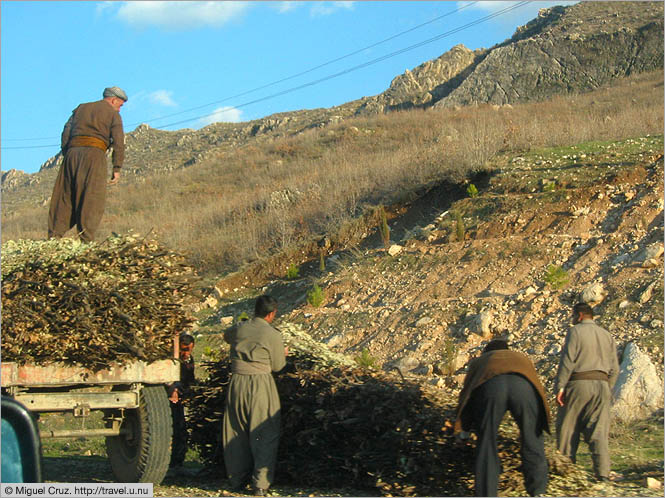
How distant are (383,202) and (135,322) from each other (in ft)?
51.2

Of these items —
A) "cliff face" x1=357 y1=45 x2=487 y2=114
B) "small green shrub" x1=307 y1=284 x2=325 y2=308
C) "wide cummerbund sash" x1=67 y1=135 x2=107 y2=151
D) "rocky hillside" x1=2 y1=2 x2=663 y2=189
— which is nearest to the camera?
"wide cummerbund sash" x1=67 y1=135 x2=107 y2=151

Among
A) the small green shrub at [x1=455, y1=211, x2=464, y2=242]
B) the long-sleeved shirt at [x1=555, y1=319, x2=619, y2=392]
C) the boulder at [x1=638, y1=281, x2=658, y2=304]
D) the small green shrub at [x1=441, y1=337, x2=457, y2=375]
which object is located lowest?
the small green shrub at [x1=441, y1=337, x2=457, y2=375]

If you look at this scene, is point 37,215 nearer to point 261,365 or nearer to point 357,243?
point 357,243

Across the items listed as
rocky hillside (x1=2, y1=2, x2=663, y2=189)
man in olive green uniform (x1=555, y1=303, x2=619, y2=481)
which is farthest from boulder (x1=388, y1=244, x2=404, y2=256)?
rocky hillside (x1=2, y1=2, x2=663, y2=189)

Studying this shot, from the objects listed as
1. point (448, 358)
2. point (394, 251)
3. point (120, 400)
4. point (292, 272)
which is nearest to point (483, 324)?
point (448, 358)

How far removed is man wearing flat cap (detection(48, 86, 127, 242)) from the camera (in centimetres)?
796

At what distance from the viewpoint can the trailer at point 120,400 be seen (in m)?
6.07

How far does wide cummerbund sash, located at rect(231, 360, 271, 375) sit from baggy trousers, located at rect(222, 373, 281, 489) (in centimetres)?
3

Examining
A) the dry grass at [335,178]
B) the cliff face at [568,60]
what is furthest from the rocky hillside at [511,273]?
the cliff face at [568,60]

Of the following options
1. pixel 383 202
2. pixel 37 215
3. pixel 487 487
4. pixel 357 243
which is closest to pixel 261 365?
pixel 487 487

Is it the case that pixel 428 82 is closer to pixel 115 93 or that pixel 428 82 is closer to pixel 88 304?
pixel 115 93

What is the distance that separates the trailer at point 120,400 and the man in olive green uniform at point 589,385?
3395mm

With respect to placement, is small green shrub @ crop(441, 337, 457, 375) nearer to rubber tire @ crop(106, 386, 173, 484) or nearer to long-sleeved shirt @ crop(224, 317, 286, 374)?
long-sleeved shirt @ crop(224, 317, 286, 374)

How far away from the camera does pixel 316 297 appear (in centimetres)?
1614
